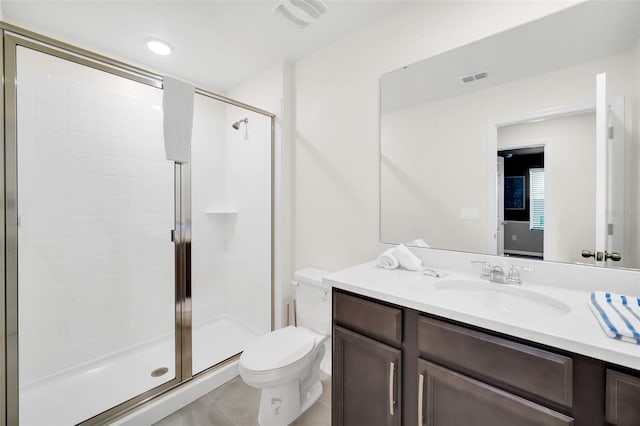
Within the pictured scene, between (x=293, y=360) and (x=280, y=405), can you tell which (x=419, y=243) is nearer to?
(x=293, y=360)

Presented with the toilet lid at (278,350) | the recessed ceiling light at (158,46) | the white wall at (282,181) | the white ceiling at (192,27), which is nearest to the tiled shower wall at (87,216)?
the white ceiling at (192,27)

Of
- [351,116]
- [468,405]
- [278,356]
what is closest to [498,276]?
[468,405]

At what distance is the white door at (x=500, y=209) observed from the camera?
133 centimetres

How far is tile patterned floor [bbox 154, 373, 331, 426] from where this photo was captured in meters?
1.57

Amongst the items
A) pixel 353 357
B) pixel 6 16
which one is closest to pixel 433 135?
pixel 353 357

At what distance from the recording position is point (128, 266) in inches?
87.3

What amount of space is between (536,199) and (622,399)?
81cm

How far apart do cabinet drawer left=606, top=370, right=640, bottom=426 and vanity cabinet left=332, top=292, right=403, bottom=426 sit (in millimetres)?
560

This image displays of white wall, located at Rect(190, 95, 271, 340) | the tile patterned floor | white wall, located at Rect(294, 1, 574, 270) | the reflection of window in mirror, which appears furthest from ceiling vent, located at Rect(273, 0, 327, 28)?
the tile patterned floor

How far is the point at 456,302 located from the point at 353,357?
0.51 meters

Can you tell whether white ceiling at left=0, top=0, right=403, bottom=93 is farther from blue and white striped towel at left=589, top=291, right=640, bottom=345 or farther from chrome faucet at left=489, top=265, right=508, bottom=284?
blue and white striped towel at left=589, top=291, right=640, bottom=345

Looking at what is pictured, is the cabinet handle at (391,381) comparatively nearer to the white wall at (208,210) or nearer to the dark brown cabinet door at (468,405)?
the dark brown cabinet door at (468,405)

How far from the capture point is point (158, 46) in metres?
2.00

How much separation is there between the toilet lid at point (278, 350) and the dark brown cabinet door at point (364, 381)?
31cm
